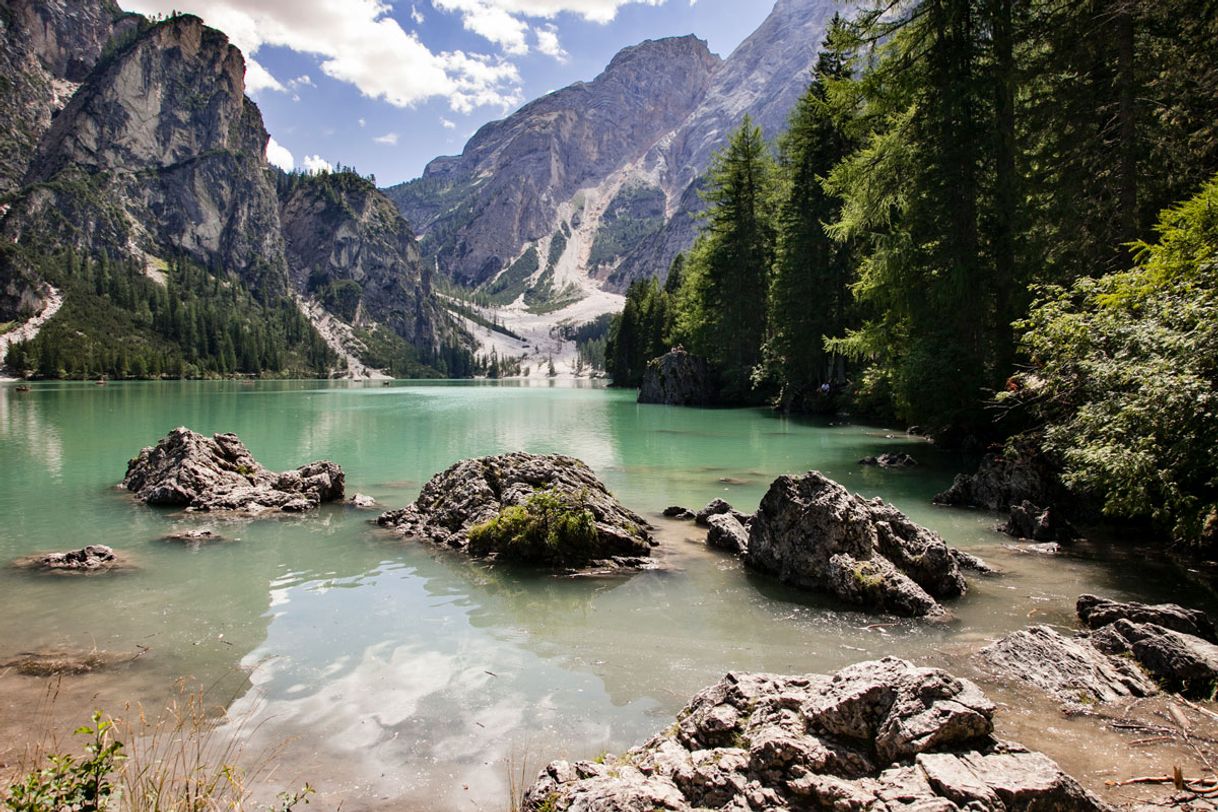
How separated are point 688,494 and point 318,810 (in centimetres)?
1329

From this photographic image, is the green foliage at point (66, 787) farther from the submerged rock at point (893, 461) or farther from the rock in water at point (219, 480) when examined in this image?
the submerged rock at point (893, 461)

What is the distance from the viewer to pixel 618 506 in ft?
40.5

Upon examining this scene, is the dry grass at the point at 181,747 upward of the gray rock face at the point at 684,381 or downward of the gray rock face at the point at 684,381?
downward

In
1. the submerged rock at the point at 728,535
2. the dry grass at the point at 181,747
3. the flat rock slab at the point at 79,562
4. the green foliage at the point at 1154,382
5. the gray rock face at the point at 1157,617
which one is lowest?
the flat rock slab at the point at 79,562

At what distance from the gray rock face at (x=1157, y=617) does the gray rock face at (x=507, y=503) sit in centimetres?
586

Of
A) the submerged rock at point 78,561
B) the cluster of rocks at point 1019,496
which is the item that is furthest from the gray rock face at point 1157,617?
the submerged rock at point 78,561

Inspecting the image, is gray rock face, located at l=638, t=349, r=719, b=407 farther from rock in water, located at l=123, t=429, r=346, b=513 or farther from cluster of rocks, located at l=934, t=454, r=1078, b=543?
rock in water, located at l=123, t=429, r=346, b=513

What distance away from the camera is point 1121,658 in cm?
613

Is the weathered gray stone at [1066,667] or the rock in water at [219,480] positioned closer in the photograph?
the weathered gray stone at [1066,667]

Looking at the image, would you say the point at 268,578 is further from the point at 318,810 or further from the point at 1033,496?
the point at 1033,496

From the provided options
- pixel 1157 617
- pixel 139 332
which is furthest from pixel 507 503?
pixel 139 332

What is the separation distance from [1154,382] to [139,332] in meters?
194

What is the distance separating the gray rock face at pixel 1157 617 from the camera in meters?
6.64

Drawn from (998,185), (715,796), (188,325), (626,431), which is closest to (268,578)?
(715,796)
